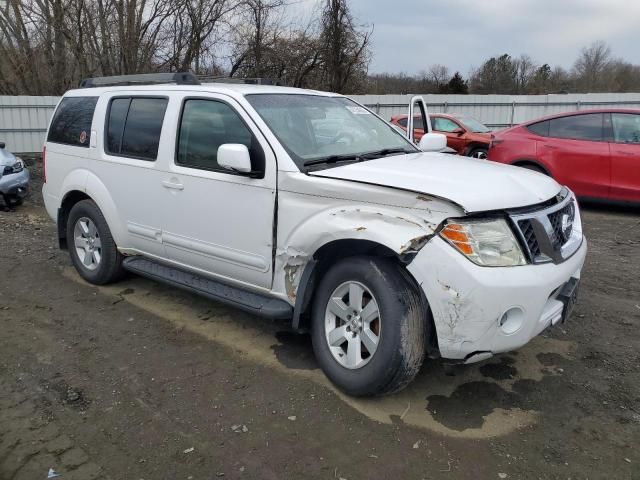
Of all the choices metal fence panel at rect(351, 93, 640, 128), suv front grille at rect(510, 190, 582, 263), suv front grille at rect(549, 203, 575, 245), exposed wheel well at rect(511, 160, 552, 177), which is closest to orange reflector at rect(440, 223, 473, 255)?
suv front grille at rect(510, 190, 582, 263)

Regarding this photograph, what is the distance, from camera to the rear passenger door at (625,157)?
7.92 meters

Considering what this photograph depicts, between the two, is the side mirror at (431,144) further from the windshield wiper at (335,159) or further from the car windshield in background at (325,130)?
the windshield wiper at (335,159)

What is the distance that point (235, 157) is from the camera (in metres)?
3.53

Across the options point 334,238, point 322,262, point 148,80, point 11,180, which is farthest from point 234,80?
point 11,180

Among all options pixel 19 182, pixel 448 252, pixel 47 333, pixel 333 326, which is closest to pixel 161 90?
pixel 47 333

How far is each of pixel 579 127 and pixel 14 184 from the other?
357 inches

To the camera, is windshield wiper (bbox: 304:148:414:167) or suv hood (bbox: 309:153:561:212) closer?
suv hood (bbox: 309:153:561:212)

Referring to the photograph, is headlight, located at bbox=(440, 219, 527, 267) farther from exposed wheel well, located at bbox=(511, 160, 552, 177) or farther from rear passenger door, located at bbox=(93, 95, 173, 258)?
exposed wheel well, located at bbox=(511, 160, 552, 177)

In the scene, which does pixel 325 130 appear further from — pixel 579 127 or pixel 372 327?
pixel 579 127

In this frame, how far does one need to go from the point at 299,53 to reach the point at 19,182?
54.1 feet

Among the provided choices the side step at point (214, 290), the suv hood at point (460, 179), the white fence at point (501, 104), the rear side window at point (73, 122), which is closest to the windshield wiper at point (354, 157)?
the suv hood at point (460, 179)

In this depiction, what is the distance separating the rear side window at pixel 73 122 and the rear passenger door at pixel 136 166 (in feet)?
0.99

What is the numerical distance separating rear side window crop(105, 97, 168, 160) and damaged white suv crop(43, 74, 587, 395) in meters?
0.02

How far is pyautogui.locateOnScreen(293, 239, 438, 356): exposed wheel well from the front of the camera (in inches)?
129
